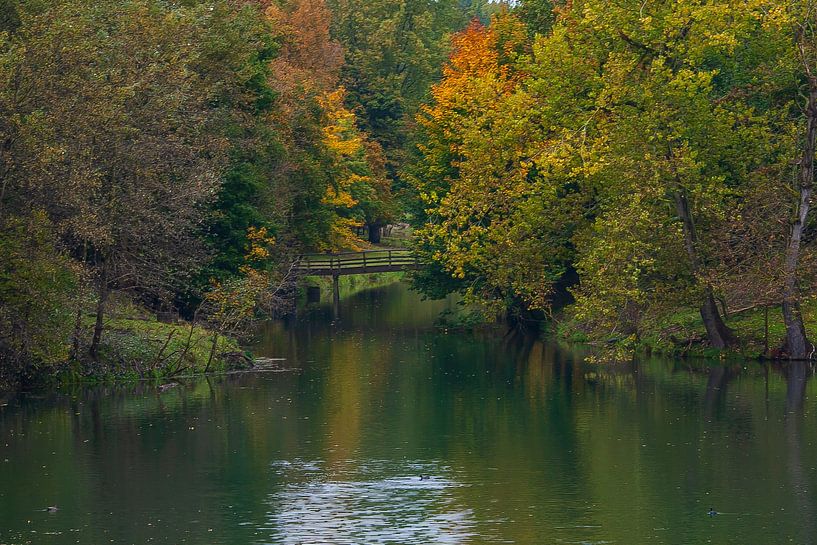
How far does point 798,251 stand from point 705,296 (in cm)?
363

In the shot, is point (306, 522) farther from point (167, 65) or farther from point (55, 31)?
point (167, 65)

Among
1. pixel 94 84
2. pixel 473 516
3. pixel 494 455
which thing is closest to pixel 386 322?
pixel 94 84

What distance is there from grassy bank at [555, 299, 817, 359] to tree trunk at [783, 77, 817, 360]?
660 millimetres

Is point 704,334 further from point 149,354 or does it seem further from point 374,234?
point 374,234

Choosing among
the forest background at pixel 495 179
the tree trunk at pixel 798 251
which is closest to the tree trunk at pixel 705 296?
the forest background at pixel 495 179

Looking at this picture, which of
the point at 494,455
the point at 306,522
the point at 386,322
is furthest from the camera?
the point at 386,322

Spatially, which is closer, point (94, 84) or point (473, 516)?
point (473, 516)

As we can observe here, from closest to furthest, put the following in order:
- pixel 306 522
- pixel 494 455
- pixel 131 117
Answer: pixel 306 522 → pixel 494 455 → pixel 131 117

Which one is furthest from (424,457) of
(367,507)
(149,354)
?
(149,354)

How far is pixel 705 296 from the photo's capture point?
46.9m

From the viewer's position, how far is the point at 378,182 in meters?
96.9

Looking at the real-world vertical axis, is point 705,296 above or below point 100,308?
below

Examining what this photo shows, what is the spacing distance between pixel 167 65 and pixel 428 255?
67.4ft

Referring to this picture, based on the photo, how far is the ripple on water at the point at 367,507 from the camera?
75.2ft
